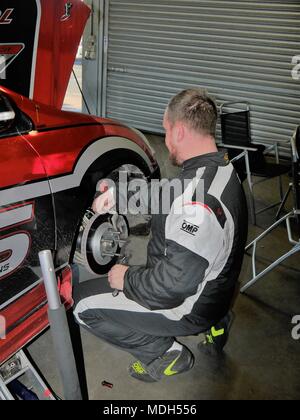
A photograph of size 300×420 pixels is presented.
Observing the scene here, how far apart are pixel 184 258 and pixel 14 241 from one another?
0.63 metres

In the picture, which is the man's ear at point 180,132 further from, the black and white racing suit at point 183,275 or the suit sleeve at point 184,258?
the suit sleeve at point 184,258

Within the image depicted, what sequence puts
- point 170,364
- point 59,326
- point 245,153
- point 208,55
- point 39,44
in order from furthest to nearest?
point 208,55 → point 245,153 → point 39,44 → point 170,364 → point 59,326

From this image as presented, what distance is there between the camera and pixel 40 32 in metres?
2.30

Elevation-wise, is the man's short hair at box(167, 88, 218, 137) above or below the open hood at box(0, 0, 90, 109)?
below

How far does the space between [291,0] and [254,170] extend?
274 cm

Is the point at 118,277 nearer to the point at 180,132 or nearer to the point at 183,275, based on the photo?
the point at 183,275

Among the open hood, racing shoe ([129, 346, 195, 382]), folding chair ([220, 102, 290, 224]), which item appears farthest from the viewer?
folding chair ([220, 102, 290, 224])

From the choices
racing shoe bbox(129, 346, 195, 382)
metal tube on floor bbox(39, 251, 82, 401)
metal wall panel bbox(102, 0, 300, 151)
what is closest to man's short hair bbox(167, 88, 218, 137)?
metal tube on floor bbox(39, 251, 82, 401)

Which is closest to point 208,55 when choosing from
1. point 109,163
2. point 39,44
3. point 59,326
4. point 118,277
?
point 39,44

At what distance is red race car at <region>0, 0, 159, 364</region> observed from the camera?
4.61 ft

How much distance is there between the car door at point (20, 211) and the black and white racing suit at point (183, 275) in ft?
0.98

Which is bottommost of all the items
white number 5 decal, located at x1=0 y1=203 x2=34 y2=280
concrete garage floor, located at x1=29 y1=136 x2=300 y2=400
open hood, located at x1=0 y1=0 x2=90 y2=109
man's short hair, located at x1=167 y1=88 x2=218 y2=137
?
concrete garage floor, located at x1=29 y1=136 x2=300 y2=400

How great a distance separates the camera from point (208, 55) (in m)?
5.43

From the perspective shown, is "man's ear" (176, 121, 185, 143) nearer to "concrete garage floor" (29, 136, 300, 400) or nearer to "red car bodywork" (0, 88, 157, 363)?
"red car bodywork" (0, 88, 157, 363)
